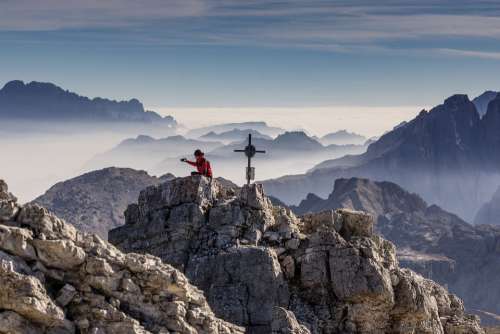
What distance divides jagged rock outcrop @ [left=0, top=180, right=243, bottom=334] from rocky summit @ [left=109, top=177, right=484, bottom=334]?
28.2 ft

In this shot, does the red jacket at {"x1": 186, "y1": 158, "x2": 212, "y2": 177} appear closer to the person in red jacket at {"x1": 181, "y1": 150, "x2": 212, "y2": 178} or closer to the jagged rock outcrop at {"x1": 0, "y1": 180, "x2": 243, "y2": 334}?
the person in red jacket at {"x1": 181, "y1": 150, "x2": 212, "y2": 178}

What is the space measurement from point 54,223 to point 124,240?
21180 millimetres

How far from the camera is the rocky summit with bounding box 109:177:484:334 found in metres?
53.3

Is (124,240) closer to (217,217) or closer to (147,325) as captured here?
(217,217)

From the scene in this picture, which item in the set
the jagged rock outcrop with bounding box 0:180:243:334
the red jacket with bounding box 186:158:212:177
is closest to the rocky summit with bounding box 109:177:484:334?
the red jacket with bounding box 186:158:212:177

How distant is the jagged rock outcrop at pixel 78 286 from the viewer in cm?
3697

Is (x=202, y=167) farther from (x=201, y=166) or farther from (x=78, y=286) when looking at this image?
(x=78, y=286)

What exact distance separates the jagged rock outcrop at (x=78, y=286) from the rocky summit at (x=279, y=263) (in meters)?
8.60

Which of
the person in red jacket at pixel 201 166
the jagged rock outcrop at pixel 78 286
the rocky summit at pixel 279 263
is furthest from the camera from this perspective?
the person in red jacket at pixel 201 166

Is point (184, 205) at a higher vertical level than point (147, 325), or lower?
higher

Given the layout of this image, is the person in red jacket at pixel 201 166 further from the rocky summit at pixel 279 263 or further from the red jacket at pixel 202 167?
the rocky summit at pixel 279 263

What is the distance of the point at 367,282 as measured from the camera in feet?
176

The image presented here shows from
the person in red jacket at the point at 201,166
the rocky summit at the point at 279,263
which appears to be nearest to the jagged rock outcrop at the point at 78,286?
the rocky summit at the point at 279,263

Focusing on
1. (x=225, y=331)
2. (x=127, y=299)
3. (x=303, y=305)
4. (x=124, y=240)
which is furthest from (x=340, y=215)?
(x=127, y=299)
